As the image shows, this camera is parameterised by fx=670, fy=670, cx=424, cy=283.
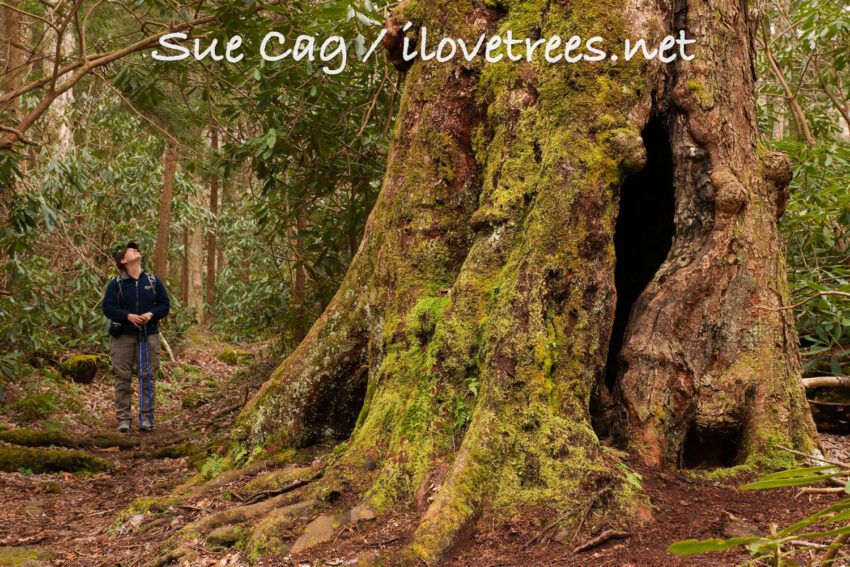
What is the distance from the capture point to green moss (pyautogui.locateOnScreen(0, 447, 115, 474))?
6.25 meters

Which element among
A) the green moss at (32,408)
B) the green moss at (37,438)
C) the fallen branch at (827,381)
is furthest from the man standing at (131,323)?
the fallen branch at (827,381)

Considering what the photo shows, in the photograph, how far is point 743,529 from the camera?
2.84 meters

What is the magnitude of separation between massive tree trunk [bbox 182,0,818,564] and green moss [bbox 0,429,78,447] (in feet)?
14.7

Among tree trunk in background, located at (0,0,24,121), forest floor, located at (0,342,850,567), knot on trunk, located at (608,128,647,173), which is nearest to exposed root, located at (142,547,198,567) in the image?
forest floor, located at (0,342,850,567)

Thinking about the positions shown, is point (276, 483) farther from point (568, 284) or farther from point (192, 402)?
point (192, 402)

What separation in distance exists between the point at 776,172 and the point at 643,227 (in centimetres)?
91

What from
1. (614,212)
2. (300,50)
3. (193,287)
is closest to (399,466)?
(614,212)

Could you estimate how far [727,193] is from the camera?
3865 mm

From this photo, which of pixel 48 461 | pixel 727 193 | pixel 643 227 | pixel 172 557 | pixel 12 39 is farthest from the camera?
pixel 12 39

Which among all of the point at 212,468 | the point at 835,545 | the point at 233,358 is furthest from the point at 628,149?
the point at 233,358

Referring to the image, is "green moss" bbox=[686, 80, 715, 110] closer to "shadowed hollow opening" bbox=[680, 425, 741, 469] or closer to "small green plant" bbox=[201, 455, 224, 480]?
"shadowed hollow opening" bbox=[680, 425, 741, 469]

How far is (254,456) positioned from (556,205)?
2.94 meters

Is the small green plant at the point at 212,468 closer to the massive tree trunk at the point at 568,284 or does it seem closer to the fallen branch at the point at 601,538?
the massive tree trunk at the point at 568,284

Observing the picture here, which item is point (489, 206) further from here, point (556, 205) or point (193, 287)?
point (193, 287)
